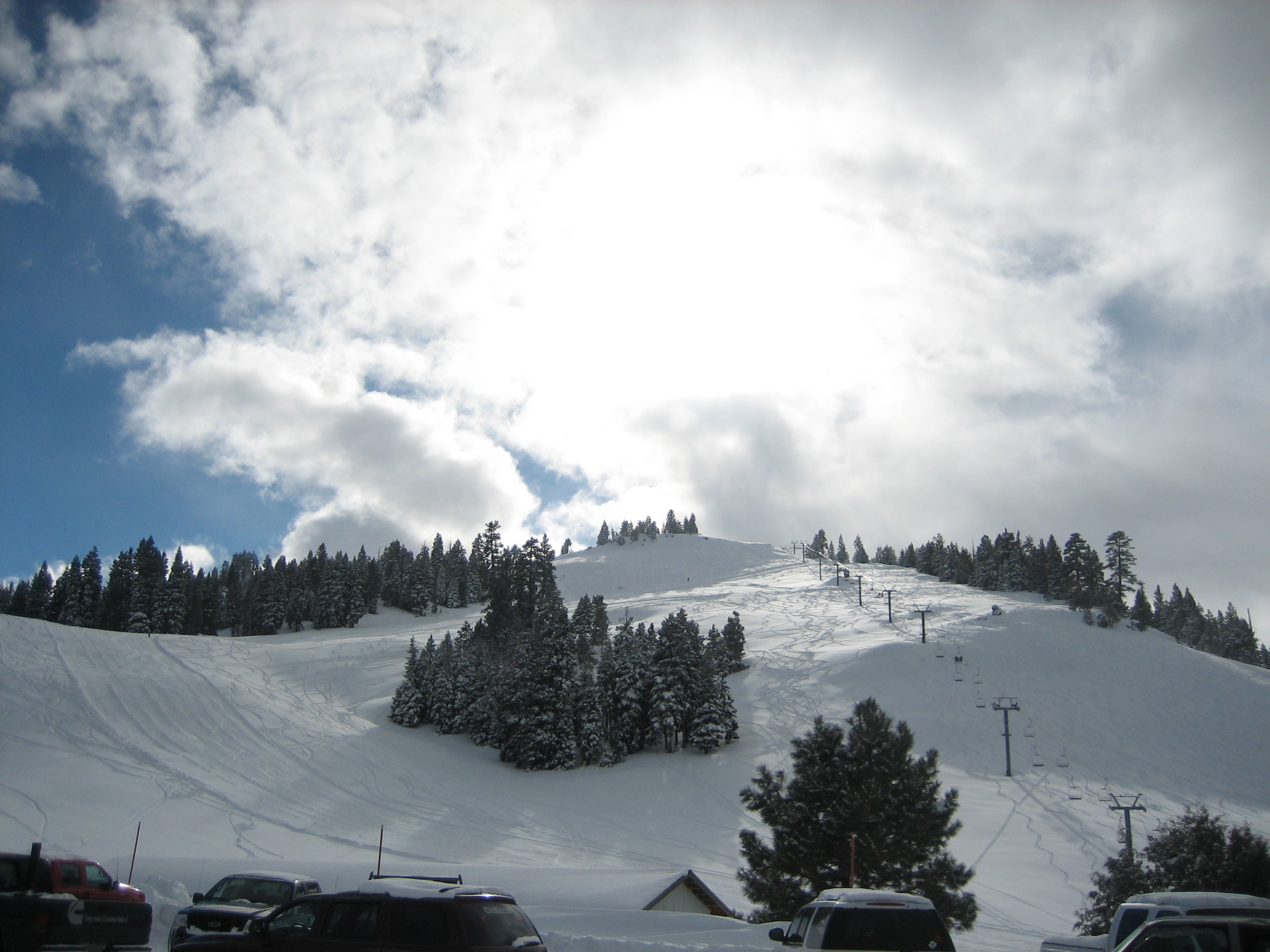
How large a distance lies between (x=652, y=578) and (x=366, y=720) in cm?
9874

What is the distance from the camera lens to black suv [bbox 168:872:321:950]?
549 inches

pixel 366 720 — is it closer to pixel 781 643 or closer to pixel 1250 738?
pixel 781 643

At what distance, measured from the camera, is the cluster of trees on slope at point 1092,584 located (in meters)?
103

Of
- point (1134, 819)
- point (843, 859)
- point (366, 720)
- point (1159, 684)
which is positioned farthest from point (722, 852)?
point (1159, 684)

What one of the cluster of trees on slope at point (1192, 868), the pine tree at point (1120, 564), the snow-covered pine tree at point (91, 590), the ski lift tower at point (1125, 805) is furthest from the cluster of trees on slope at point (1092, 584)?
the snow-covered pine tree at point (91, 590)

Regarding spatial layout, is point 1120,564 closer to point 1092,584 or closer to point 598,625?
point 1092,584

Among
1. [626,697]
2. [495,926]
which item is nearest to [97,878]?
[495,926]

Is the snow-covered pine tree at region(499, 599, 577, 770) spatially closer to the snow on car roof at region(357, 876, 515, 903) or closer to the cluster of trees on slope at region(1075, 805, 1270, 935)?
the cluster of trees on slope at region(1075, 805, 1270, 935)

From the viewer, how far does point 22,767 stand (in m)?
42.2

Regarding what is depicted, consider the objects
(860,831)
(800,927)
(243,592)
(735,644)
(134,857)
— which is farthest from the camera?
(243,592)

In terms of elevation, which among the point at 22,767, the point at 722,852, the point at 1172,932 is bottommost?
the point at 722,852

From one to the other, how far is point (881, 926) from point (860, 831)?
Answer: 13884mm

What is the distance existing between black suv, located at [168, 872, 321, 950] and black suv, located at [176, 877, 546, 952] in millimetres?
4014

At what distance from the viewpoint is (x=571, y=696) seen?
6338 cm
